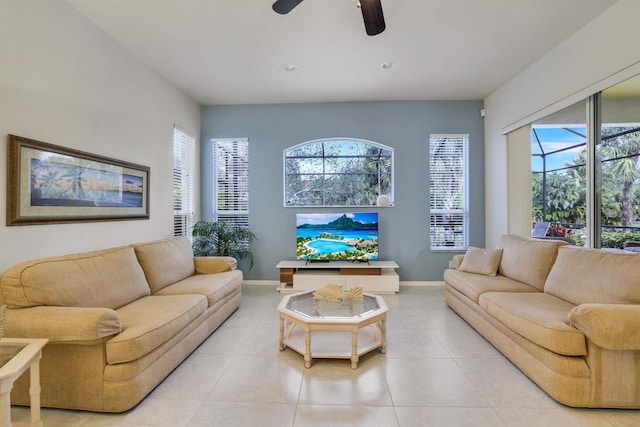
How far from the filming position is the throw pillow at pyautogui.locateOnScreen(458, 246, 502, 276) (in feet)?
11.4

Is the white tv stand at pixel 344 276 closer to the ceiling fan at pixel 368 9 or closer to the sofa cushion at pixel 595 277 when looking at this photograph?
the sofa cushion at pixel 595 277

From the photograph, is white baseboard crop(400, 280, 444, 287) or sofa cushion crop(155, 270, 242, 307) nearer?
sofa cushion crop(155, 270, 242, 307)

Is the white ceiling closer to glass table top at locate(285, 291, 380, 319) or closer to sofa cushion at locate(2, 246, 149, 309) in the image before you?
sofa cushion at locate(2, 246, 149, 309)

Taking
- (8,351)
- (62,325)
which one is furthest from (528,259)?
(8,351)

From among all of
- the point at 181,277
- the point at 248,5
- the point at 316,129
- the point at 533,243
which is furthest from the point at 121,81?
the point at 533,243

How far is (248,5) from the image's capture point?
2.51 m

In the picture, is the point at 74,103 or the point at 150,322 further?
the point at 74,103

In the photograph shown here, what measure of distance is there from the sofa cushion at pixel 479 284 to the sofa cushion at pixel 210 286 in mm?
2592

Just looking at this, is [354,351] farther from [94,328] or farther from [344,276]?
[344,276]

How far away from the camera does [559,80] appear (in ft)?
10.3

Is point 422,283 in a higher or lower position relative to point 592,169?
lower

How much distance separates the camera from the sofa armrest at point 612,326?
5.67 ft

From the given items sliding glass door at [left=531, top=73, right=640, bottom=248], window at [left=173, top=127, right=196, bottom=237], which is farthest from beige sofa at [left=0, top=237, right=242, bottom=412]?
sliding glass door at [left=531, top=73, right=640, bottom=248]

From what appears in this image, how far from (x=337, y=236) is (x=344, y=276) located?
0.63 m
